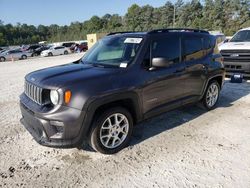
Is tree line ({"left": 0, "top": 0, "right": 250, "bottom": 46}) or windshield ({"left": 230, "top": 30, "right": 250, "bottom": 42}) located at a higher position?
tree line ({"left": 0, "top": 0, "right": 250, "bottom": 46})

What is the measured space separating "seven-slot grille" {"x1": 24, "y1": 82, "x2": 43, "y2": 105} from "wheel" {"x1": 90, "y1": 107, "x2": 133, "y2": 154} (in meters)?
0.88

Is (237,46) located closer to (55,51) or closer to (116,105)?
(116,105)

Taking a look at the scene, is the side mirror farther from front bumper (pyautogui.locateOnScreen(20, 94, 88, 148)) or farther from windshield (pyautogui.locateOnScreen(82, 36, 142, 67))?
front bumper (pyautogui.locateOnScreen(20, 94, 88, 148))

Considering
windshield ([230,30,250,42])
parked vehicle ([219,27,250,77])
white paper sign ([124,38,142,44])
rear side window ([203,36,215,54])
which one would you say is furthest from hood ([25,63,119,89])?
windshield ([230,30,250,42])

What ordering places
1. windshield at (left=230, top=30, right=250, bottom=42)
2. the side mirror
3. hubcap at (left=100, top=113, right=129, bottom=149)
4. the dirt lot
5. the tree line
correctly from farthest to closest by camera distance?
the tree line < windshield at (left=230, top=30, right=250, bottom=42) < the side mirror < hubcap at (left=100, top=113, right=129, bottom=149) < the dirt lot

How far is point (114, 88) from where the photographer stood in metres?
3.78

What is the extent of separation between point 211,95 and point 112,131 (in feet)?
9.84

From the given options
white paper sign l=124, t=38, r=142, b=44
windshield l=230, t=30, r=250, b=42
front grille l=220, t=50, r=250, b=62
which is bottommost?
front grille l=220, t=50, r=250, b=62

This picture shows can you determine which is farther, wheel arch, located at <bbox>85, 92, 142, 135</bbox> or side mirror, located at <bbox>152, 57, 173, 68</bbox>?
side mirror, located at <bbox>152, 57, 173, 68</bbox>

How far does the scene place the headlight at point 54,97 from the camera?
3512 millimetres

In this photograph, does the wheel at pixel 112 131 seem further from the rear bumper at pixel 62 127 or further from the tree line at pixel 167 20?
the tree line at pixel 167 20

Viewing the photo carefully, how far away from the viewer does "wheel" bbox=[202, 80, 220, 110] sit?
583 centimetres

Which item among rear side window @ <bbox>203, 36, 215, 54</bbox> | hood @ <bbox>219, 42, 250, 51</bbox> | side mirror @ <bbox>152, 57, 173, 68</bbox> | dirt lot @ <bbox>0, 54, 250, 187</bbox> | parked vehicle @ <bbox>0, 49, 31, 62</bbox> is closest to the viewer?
dirt lot @ <bbox>0, 54, 250, 187</bbox>

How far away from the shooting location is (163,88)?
179 inches
